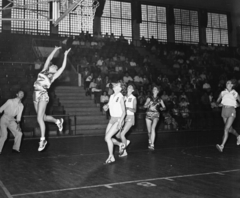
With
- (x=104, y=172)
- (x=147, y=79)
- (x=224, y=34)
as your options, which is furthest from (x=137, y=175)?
(x=224, y=34)

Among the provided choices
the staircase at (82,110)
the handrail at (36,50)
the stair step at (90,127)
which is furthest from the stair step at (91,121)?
the handrail at (36,50)

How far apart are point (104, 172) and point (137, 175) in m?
0.62

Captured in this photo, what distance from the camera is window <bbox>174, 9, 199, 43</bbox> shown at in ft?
88.9

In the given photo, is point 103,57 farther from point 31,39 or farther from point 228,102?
point 228,102

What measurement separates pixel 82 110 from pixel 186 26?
17.8m

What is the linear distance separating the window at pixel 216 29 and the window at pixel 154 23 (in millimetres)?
4842

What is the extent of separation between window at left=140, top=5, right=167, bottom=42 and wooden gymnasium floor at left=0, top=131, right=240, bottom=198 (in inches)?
796

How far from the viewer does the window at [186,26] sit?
27109 millimetres

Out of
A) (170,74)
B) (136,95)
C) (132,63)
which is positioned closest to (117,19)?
(132,63)

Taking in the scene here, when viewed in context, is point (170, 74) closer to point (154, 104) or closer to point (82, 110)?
point (82, 110)

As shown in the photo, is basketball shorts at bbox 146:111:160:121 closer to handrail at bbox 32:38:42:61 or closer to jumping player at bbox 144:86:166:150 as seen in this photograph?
jumping player at bbox 144:86:166:150

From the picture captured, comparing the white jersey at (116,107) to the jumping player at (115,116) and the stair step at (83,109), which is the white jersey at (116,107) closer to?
the jumping player at (115,116)

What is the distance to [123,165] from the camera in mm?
5625

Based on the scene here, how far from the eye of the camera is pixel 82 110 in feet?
44.9
